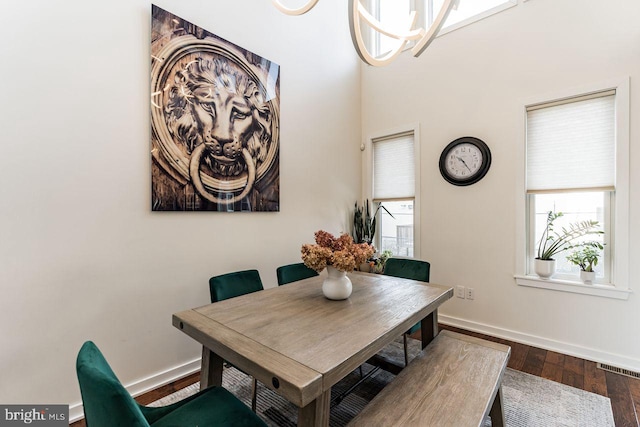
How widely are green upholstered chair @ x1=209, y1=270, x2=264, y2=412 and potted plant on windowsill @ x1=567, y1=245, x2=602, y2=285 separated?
9.29 feet

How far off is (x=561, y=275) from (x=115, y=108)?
3.99 metres

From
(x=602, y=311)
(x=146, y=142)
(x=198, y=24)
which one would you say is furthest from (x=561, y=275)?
(x=198, y=24)

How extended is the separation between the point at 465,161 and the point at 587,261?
141cm

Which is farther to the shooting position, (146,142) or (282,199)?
(282,199)

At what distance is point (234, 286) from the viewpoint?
1.99 metres

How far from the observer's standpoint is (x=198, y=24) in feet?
7.51

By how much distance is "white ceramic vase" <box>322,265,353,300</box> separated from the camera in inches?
68.0

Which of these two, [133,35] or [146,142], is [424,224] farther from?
[133,35]

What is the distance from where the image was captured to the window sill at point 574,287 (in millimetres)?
2355

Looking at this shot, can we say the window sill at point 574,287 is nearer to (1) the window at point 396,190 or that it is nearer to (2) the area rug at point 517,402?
(2) the area rug at point 517,402

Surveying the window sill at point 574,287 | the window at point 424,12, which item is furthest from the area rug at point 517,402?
the window at point 424,12

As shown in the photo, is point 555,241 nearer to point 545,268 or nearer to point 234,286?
point 545,268

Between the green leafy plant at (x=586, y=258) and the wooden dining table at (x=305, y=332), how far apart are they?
1.57 meters

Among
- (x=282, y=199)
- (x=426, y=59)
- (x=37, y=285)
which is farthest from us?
(x=426, y=59)
